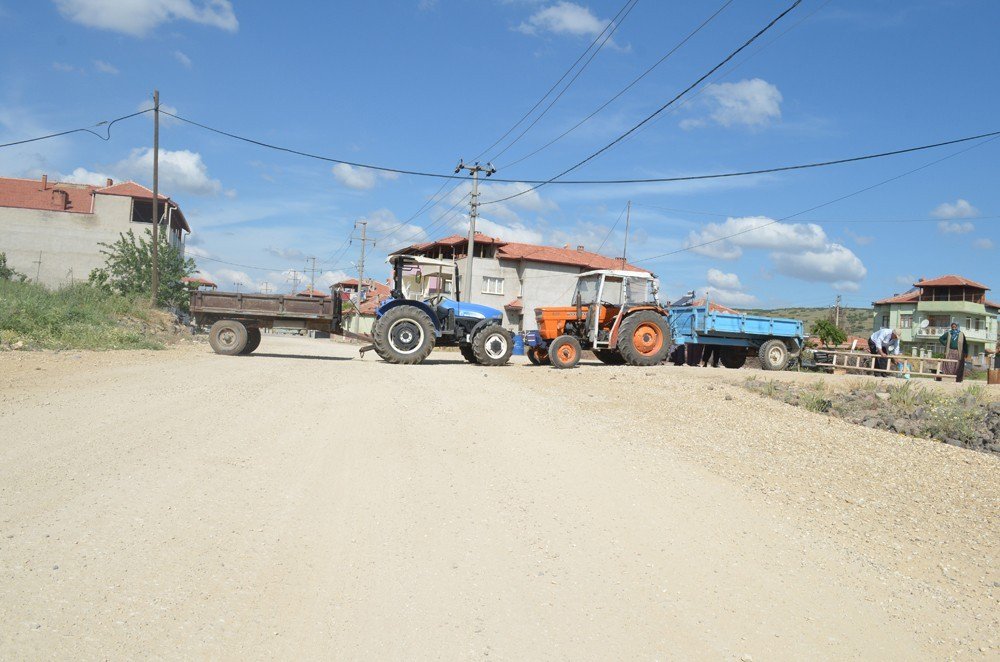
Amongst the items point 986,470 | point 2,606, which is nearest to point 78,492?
point 2,606

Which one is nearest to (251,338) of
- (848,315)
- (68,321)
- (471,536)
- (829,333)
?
(68,321)

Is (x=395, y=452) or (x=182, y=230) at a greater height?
(x=182, y=230)

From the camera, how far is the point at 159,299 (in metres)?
35.4

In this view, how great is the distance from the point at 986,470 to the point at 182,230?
222ft

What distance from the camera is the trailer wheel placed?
Answer: 20656 millimetres

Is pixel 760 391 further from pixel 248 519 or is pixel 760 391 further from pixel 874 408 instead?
pixel 248 519

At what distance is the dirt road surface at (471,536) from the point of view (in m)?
3.73

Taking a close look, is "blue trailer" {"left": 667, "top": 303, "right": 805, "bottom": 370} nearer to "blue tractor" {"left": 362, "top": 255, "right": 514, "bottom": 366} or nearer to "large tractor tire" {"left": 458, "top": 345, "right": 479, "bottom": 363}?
"blue tractor" {"left": 362, "top": 255, "right": 514, "bottom": 366}

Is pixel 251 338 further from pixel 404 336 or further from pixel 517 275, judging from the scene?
pixel 517 275

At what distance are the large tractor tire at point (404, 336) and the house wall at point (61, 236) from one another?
136 ft

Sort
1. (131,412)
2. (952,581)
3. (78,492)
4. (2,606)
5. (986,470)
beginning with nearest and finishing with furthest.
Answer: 1. (2,606)
2. (952,581)
3. (78,492)
4. (986,470)
5. (131,412)

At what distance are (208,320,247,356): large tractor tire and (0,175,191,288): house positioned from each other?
1361 inches

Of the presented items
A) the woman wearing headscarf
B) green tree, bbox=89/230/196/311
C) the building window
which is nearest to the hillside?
the building window

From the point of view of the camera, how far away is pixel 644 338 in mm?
17656
